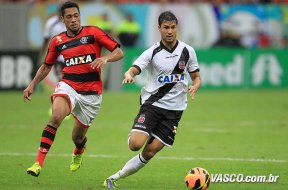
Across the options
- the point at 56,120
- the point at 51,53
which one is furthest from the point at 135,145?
the point at 51,53

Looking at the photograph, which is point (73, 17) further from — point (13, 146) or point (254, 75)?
point (254, 75)

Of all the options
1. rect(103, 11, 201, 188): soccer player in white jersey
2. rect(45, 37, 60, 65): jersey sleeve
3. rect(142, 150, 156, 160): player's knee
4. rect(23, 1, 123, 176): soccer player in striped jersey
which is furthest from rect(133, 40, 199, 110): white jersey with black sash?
rect(45, 37, 60, 65): jersey sleeve

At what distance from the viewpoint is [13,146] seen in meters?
14.2

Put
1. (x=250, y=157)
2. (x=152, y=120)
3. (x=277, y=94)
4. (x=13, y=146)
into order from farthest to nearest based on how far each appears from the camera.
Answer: (x=277, y=94) < (x=13, y=146) < (x=250, y=157) < (x=152, y=120)

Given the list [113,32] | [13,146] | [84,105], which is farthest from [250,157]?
[113,32]

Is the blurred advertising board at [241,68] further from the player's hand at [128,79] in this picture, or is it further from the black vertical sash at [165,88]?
the player's hand at [128,79]

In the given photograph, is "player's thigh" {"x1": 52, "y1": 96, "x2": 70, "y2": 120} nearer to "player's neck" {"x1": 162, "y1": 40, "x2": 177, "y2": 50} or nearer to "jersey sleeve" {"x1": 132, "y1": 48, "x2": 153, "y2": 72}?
"jersey sleeve" {"x1": 132, "y1": 48, "x2": 153, "y2": 72}

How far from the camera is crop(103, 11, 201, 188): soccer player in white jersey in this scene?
9758 mm

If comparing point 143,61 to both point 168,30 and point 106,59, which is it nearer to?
point 168,30

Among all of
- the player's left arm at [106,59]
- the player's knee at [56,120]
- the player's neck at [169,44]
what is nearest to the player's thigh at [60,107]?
the player's knee at [56,120]

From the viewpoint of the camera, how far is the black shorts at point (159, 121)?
9.77 metres

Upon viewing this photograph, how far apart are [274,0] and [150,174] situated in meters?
20.8

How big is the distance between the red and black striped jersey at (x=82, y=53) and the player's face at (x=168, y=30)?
3.61 feet

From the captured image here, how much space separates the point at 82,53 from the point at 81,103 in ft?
2.34
